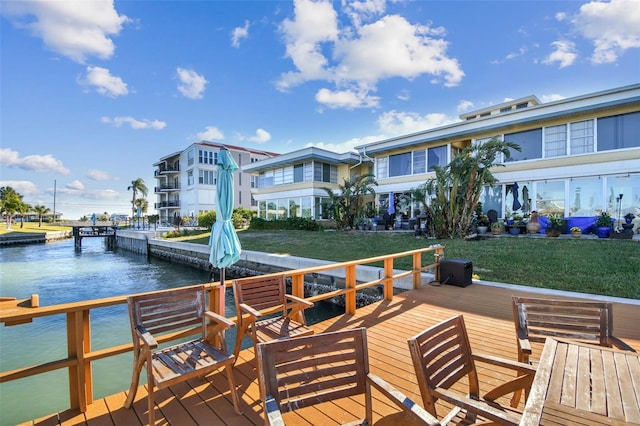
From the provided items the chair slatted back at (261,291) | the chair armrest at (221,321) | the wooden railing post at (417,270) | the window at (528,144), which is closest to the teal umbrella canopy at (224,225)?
the chair slatted back at (261,291)

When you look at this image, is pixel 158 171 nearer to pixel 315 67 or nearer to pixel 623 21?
pixel 315 67

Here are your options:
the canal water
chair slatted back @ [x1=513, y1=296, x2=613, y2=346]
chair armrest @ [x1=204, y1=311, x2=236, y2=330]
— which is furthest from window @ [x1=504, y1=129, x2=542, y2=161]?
chair armrest @ [x1=204, y1=311, x2=236, y2=330]

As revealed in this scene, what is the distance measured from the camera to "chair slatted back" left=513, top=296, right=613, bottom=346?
2535mm

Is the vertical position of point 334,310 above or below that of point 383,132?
below

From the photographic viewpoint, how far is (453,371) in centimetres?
192

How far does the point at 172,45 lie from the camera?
10828 mm

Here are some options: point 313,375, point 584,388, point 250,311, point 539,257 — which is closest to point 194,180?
point 539,257

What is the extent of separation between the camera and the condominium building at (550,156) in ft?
39.1

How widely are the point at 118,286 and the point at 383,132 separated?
1827cm

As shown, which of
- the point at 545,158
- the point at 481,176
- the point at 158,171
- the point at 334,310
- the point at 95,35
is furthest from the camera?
the point at 158,171

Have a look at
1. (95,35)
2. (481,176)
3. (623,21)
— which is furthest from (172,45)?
(623,21)

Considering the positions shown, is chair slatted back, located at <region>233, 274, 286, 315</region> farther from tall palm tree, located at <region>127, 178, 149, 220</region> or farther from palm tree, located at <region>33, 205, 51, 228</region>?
palm tree, located at <region>33, 205, 51, 228</region>

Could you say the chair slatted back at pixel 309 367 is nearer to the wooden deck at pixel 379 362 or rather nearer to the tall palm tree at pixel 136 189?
the wooden deck at pixel 379 362

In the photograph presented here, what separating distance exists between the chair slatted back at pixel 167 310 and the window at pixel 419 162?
16801 mm
